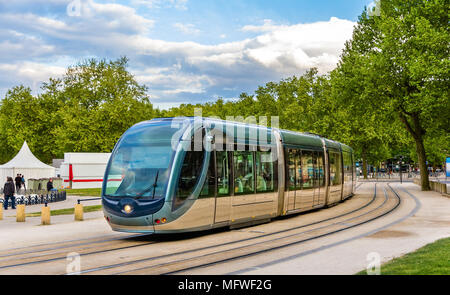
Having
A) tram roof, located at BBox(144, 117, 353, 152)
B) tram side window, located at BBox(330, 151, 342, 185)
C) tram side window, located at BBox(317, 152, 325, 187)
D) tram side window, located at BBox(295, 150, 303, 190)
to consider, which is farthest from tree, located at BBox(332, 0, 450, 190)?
tram side window, located at BBox(295, 150, 303, 190)

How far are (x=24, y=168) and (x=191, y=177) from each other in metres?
31.4

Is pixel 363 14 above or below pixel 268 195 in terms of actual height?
above

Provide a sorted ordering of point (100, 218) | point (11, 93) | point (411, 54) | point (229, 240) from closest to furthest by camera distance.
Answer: point (229, 240) → point (100, 218) → point (411, 54) → point (11, 93)

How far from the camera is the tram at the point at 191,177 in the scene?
1220 centimetres

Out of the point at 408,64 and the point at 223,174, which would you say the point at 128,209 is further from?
the point at 408,64

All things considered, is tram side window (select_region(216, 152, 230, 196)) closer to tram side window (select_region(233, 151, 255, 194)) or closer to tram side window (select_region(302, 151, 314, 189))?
tram side window (select_region(233, 151, 255, 194))

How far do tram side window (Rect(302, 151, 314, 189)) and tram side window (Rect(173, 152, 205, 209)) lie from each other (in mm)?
7405

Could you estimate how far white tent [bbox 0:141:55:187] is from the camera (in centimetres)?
3928

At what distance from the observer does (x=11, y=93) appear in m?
77.6

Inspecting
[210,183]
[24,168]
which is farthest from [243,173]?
[24,168]

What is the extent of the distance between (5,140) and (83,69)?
852 inches

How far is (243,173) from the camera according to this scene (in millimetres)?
14727
